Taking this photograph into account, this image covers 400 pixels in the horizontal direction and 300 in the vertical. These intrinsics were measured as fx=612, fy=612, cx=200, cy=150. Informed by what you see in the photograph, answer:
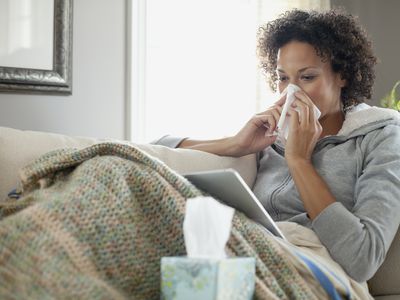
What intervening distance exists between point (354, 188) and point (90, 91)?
1272 millimetres

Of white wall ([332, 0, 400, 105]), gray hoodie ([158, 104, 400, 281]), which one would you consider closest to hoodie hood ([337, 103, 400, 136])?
gray hoodie ([158, 104, 400, 281])

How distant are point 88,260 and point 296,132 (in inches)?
37.5

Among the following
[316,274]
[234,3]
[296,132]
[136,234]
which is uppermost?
[234,3]

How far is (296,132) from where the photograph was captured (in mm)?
1823

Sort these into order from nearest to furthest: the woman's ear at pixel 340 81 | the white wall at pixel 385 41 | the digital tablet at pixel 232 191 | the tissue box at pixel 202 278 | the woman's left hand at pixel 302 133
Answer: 1. the tissue box at pixel 202 278
2. the digital tablet at pixel 232 191
3. the woman's left hand at pixel 302 133
4. the woman's ear at pixel 340 81
5. the white wall at pixel 385 41

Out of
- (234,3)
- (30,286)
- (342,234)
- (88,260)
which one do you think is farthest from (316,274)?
(234,3)

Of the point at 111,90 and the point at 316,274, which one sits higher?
the point at 111,90

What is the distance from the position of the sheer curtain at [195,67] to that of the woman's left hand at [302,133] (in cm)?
107

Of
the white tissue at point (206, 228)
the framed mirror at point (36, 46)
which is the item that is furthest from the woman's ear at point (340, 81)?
the white tissue at point (206, 228)

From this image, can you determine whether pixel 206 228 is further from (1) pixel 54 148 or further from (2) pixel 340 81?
(2) pixel 340 81

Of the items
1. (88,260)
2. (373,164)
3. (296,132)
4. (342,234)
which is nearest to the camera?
(88,260)

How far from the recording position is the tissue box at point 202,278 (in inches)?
36.7

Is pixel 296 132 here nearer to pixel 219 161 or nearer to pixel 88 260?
pixel 219 161

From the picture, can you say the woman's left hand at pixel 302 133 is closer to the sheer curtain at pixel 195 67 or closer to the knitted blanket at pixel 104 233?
the knitted blanket at pixel 104 233
